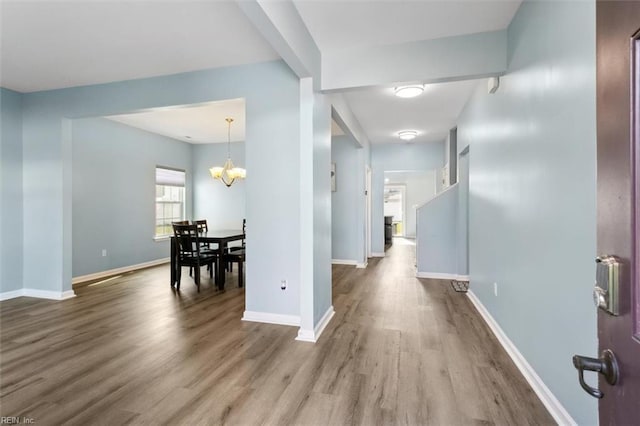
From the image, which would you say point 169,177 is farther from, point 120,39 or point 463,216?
point 463,216

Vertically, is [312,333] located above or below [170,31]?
below

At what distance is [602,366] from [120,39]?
12.0ft

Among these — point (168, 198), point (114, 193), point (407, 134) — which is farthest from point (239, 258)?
point (407, 134)

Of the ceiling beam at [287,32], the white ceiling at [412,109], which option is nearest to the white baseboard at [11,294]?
the ceiling beam at [287,32]

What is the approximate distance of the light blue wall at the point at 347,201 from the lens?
19.6 ft

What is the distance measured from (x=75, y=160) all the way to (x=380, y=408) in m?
5.61

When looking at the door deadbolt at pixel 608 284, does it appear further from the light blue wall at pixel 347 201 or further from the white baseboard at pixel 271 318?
the light blue wall at pixel 347 201

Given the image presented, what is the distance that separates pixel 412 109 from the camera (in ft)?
14.8

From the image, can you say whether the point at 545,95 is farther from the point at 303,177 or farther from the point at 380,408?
the point at 380,408

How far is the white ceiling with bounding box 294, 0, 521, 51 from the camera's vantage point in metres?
2.12

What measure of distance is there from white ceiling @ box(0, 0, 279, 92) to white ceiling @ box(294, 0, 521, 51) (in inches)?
24.3

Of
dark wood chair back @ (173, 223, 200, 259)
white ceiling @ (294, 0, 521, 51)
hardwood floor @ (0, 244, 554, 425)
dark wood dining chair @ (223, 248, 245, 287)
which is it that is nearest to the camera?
hardwood floor @ (0, 244, 554, 425)

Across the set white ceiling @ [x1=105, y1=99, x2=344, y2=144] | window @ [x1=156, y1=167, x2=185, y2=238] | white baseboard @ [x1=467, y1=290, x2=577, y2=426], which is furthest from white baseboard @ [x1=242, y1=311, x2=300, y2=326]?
window @ [x1=156, y1=167, x2=185, y2=238]

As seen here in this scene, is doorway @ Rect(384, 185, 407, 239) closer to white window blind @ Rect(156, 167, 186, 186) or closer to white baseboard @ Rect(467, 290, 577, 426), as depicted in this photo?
white window blind @ Rect(156, 167, 186, 186)
